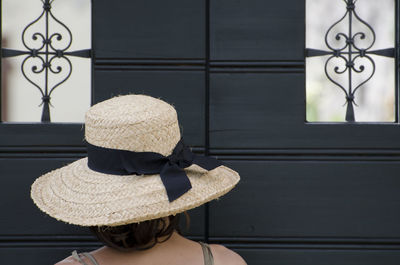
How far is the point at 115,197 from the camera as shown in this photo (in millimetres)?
1531

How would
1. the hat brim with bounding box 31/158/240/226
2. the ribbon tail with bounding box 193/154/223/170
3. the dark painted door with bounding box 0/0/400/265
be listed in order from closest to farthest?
1. the hat brim with bounding box 31/158/240/226
2. the ribbon tail with bounding box 193/154/223/170
3. the dark painted door with bounding box 0/0/400/265

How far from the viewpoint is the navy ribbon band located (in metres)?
1.53

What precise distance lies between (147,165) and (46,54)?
1.09m

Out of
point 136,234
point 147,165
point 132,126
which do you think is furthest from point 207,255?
point 132,126

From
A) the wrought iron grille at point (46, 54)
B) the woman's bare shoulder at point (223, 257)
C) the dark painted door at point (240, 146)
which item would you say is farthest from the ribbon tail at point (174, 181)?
the wrought iron grille at point (46, 54)

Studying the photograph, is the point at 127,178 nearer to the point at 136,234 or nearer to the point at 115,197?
the point at 115,197

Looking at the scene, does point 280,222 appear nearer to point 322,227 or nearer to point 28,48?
point 322,227

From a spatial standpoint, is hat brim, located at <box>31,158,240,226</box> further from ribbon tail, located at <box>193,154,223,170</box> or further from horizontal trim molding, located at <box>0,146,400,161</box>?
horizontal trim molding, located at <box>0,146,400,161</box>

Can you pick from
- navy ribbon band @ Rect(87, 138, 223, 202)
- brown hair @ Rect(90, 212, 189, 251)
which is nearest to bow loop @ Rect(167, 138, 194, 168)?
navy ribbon band @ Rect(87, 138, 223, 202)

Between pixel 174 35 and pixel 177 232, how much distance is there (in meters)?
0.99

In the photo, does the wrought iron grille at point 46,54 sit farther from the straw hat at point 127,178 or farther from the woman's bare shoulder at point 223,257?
the woman's bare shoulder at point 223,257

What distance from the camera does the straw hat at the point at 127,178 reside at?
1.51m

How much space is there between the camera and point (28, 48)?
234 cm

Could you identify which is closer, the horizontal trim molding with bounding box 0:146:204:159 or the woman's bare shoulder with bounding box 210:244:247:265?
the woman's bare shoulder with bounding box 210:244:247:265
